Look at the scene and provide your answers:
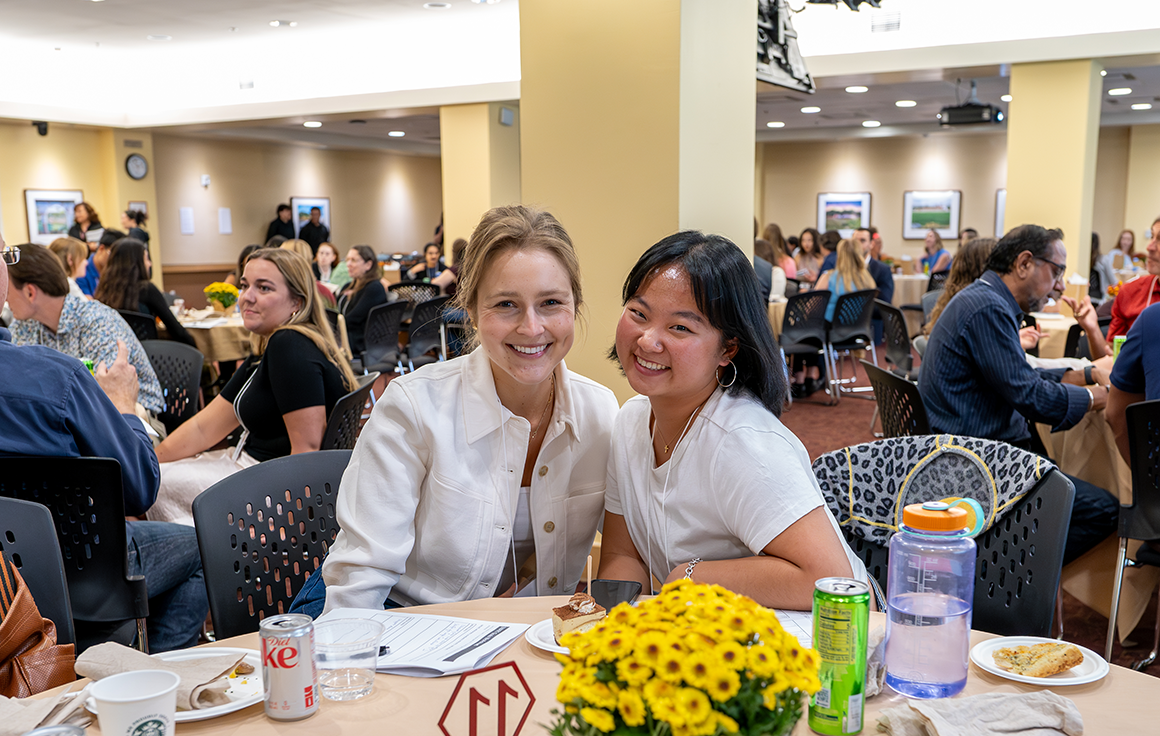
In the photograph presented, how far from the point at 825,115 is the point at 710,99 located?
1190 cm

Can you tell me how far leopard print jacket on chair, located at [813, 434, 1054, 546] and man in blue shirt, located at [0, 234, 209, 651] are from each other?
5.30ft

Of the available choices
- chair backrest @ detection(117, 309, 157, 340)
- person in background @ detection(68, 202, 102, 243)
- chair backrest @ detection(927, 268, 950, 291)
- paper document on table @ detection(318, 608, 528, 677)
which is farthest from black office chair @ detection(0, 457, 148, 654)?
chair backrest @ detection(927, 268, 950, 291)

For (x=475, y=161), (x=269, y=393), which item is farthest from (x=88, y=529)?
(x=475, y=161)

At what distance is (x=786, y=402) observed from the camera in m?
1.75

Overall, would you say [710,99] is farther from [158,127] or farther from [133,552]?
[158,127]

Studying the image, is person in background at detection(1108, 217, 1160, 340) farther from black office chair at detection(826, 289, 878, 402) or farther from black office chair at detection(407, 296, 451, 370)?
black office chair at detection(407, 296, 451, 370)

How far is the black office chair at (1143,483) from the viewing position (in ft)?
8.45

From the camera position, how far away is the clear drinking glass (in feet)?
4.05

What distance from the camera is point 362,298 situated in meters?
7.30

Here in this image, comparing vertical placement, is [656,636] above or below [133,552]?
above

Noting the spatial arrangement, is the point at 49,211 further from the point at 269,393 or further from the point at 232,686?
the point at 232,686

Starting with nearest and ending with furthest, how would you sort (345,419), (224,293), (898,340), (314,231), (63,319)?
(345,419)
(63,319)
(898,340)
(224,293)
(314,231)

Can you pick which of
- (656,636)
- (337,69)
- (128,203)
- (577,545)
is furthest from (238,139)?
(656,636)

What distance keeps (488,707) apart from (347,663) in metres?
0.22
